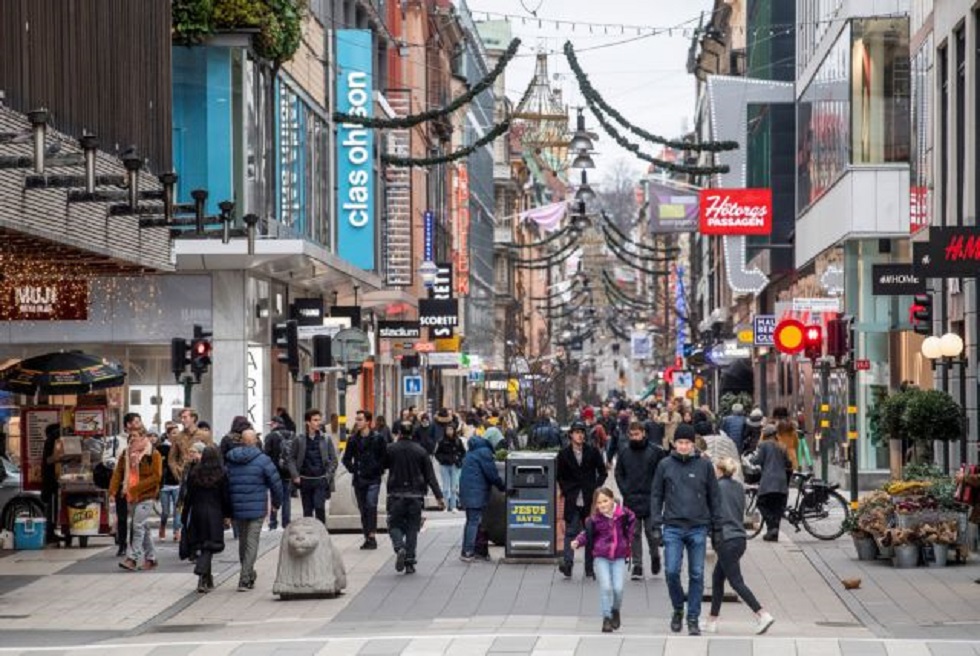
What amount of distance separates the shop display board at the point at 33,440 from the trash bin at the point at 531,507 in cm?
729

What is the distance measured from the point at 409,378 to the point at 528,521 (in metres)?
30.6

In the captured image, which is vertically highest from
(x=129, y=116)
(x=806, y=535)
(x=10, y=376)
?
(x=129, y=116)

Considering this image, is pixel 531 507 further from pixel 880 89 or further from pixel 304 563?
pixel 880 89

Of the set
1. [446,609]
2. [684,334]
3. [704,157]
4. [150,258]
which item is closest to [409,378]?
[150,258]

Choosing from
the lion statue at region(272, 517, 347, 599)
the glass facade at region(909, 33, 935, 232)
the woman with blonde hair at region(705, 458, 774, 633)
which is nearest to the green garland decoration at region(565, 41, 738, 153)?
the glass facade at region(909, 33, 935, 232)

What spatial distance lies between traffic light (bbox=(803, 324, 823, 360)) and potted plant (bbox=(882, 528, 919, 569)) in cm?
631

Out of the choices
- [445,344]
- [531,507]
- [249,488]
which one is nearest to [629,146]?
[531,507]

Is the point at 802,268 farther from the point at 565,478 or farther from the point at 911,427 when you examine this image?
the point at 565,478

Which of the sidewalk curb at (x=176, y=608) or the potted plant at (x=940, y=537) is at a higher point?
the potted plant at (x=940, y=537)

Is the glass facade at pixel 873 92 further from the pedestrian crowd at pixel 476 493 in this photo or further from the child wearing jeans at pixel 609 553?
the child wearing jeans at pixel 609 553

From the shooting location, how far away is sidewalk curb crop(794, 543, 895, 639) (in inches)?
776

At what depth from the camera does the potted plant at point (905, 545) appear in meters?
25.3

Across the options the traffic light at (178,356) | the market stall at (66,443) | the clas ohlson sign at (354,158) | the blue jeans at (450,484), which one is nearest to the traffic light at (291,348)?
the blue jeans at (450,484)

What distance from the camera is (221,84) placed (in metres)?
43.2
